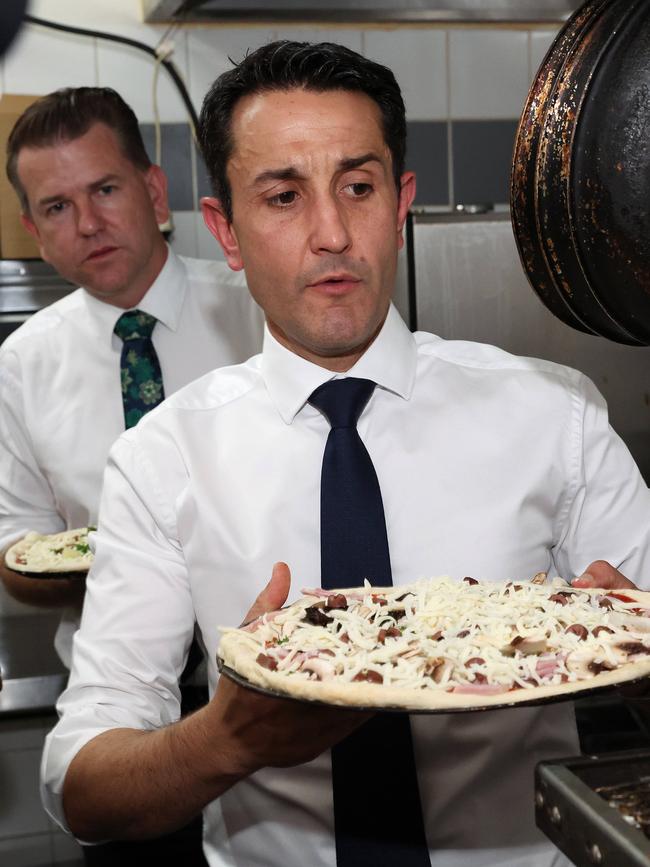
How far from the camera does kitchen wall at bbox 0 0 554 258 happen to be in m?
3.53

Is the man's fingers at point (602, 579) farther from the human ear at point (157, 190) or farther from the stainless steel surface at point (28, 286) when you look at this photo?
the stainless steel surface at point (28, 286)

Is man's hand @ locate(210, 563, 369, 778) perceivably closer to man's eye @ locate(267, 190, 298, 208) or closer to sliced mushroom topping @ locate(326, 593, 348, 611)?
sliced mushroom topping @ locate(326, 593, 348, 611)

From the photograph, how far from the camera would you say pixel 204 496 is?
1.61m

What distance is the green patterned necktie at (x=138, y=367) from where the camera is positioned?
2514 millimetres

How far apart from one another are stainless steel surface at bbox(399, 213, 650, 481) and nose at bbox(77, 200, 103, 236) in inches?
38.3

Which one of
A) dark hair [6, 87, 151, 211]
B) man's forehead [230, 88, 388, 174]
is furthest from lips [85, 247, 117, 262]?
man's forehead [230, 88, 388, 174]

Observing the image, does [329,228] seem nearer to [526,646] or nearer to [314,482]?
[314,482]

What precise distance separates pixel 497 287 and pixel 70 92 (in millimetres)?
1311

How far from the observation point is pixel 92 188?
2.57 metres

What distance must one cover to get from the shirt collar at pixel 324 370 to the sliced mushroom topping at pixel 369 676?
624mm

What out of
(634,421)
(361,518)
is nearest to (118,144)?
(361,518)

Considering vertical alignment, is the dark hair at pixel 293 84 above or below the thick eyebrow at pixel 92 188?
above

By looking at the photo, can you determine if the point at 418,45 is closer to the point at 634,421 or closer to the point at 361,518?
the point at 634,421

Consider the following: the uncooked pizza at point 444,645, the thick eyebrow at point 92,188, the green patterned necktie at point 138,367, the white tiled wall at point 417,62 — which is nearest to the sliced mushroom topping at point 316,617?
the uncooked pizza at point 444,645
